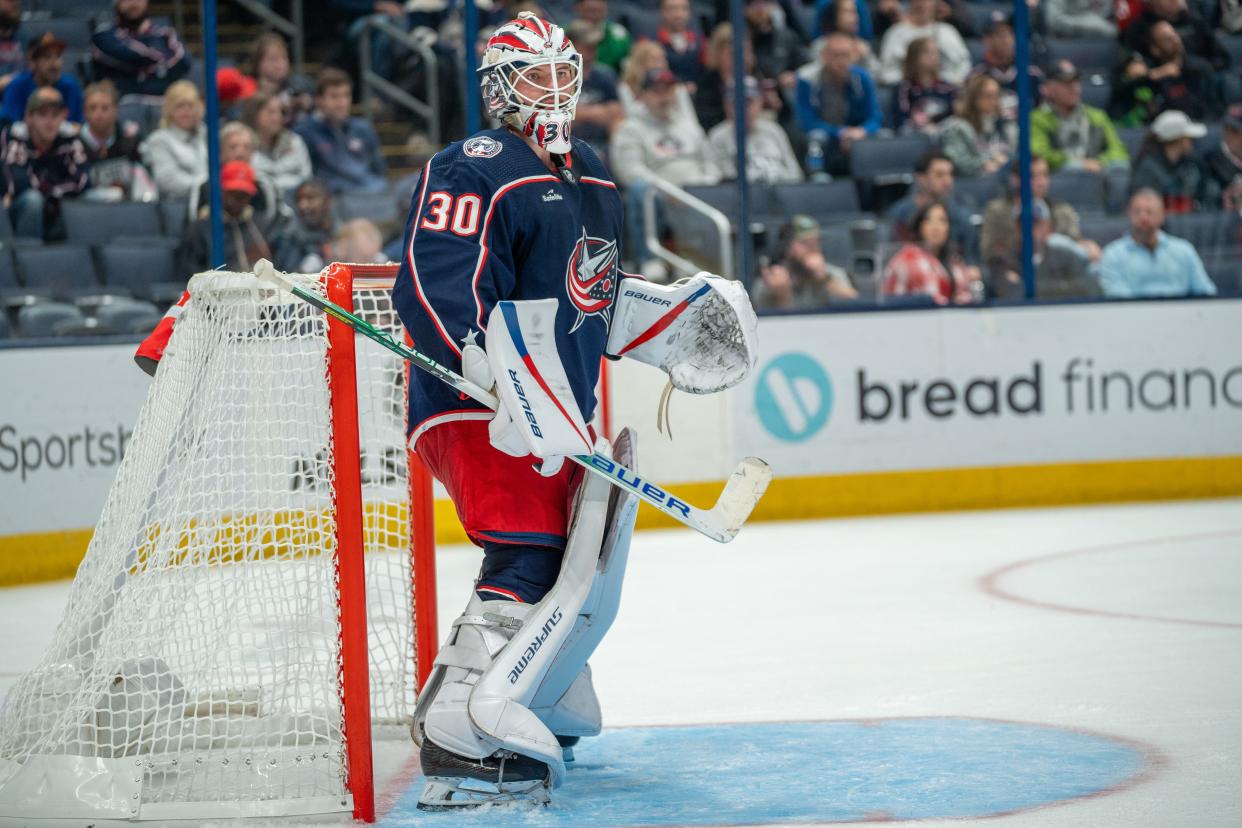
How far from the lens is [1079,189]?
715cm

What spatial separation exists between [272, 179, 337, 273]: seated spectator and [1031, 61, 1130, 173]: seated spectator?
10.2 ft

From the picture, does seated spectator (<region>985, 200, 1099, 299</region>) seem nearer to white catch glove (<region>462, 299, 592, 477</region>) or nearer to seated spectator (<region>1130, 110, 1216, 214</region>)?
seated spectator (<region>1130, 110, 1216, 214</region>)

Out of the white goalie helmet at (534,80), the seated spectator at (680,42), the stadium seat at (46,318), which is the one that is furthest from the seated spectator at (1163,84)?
the white goalie helmet at (534,80)

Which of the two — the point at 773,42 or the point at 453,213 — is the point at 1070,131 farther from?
the point at 453,213

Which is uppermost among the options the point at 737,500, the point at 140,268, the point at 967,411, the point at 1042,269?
the point at 140,268

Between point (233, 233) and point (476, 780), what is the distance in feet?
12.1

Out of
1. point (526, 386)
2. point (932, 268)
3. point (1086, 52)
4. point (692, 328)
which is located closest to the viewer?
point (526, 386)

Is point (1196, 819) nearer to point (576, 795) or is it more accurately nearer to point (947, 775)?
point (947, 775)

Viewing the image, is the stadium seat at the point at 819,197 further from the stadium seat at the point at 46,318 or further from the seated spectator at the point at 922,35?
the stadium seat at the point at 46,318

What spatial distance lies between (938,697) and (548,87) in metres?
1.52

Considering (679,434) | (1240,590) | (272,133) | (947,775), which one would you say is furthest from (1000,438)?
(947,775)

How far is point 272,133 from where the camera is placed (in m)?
6.64

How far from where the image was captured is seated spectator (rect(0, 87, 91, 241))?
621 centimetres

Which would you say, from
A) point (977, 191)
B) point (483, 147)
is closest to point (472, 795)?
point (483, 147)
